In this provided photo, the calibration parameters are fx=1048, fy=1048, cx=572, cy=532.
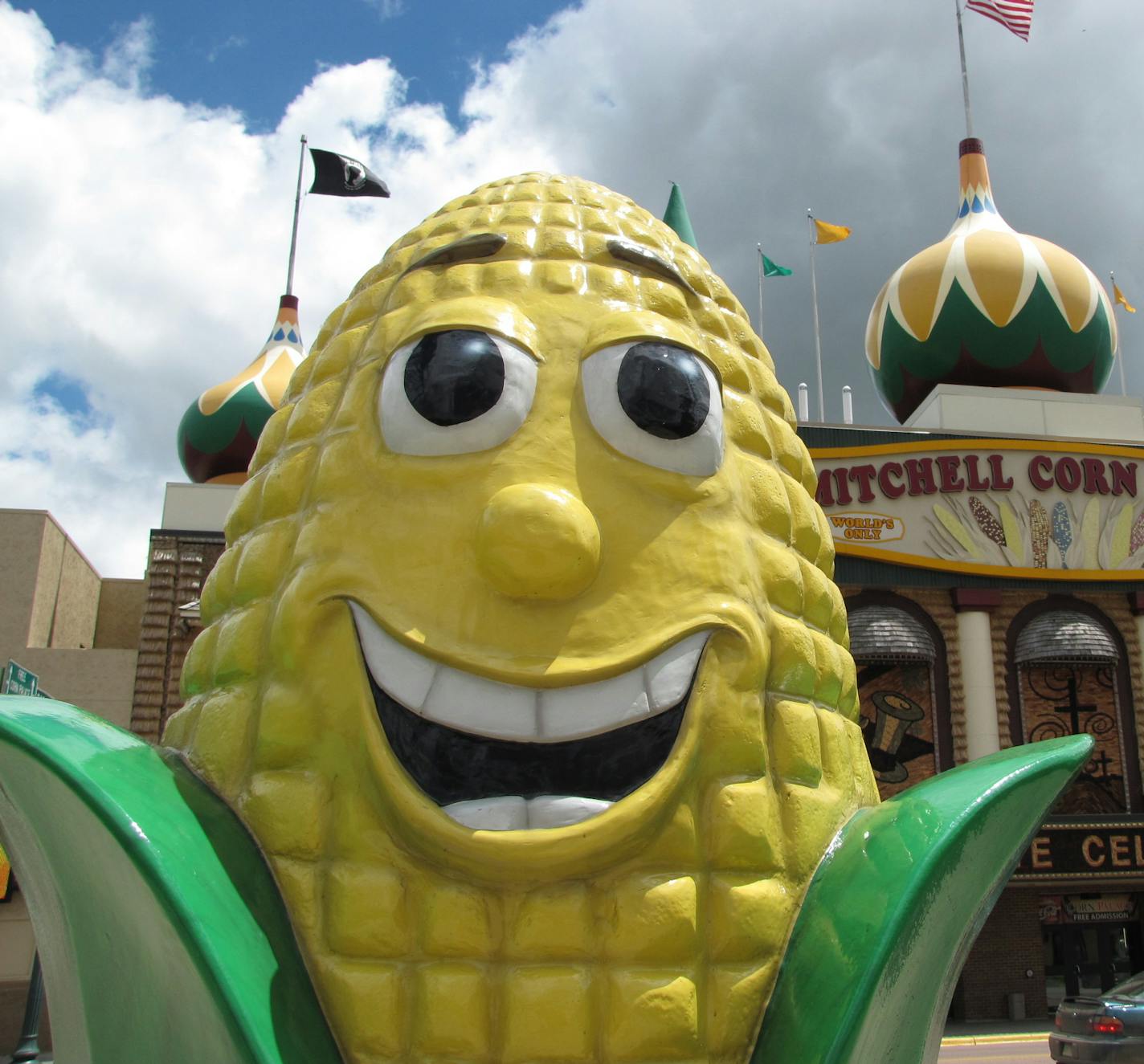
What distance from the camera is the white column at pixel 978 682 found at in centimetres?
1355

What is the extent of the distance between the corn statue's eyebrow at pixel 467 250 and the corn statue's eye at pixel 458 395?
441 mm

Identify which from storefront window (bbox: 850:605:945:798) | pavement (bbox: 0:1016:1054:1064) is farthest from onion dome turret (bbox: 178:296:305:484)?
storefront window (bbox: 850:605:945:798)

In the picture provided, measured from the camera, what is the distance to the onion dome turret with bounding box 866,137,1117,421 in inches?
589

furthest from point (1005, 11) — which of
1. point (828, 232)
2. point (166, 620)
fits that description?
point (166, 620)

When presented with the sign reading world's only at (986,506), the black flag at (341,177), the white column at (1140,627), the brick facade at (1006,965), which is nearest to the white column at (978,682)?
the sign reading world's only at (986,506)

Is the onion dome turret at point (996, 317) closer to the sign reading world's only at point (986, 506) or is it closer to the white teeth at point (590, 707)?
the sign reading world's only at point (986, 506)

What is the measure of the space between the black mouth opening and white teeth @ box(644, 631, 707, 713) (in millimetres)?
104

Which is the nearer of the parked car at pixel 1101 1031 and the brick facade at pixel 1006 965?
the parked car at pixel 1101 1031

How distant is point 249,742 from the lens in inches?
98.8

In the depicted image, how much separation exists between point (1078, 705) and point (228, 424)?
13030mm

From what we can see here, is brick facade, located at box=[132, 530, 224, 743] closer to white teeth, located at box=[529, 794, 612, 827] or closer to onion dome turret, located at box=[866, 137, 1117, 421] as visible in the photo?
onion dome turret, located at box=[866, 137, 1117, 421]

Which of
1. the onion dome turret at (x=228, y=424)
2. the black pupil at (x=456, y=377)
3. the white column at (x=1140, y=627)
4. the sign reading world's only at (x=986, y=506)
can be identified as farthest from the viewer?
the onion dome turret at (x=228, y=424)

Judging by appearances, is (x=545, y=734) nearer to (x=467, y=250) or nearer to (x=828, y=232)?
(x=467, y=250)

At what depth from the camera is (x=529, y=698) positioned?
2342 mm
